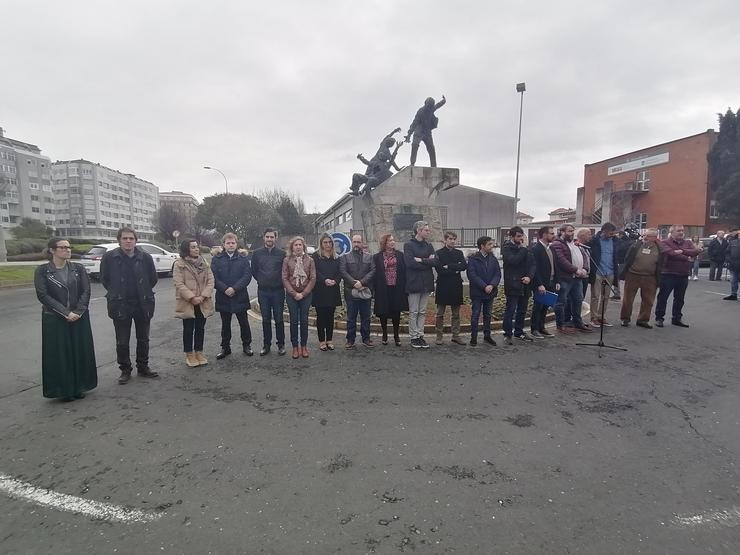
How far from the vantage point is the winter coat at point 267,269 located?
571 cm

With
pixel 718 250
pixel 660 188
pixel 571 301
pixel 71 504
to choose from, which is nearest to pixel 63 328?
pixel 71 504

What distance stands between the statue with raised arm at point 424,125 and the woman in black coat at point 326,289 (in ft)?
22.4

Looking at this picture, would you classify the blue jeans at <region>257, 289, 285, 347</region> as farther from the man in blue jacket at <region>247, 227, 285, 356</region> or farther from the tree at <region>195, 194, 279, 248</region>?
the tree at <region>195, 194, 279, 248</region>

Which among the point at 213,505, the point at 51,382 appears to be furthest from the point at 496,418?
the point at 51,382

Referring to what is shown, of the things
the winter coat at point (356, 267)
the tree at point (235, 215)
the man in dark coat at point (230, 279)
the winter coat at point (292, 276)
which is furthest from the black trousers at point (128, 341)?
the tree at point (235, 215)

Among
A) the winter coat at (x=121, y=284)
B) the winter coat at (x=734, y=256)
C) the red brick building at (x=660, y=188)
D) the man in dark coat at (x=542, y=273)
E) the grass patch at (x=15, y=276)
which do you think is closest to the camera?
the winter coat at (x=121, y=284)

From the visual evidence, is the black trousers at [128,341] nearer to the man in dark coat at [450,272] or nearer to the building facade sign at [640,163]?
the man in dark coat at [450,272]

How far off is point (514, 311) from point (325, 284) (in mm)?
3185

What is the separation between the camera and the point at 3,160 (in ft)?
217

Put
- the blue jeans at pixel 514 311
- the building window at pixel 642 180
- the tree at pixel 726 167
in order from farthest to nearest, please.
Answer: the building window at pixel 642 180 → the tree at pixel 726 167 → the blue jeans at pixel 514 311

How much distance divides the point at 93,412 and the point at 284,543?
287 centimetres

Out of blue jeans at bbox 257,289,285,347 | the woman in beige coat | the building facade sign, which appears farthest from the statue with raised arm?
the building facade sign

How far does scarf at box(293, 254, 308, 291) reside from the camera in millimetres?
5688

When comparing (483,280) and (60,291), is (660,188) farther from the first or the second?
(60,291)
